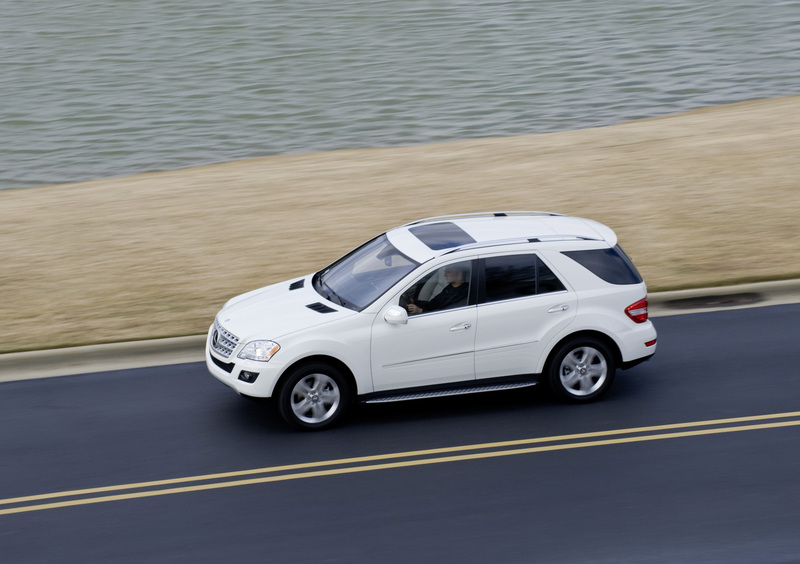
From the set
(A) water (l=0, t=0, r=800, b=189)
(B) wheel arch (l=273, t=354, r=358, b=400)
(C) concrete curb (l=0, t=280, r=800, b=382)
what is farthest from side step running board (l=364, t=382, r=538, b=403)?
(A) water (l=0, t=0, r=800, b=189)

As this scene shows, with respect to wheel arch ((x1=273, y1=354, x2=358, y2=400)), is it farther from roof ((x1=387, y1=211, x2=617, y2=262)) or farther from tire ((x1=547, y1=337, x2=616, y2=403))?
tire ((x1=547, y1=337, x2=616, y2=403))

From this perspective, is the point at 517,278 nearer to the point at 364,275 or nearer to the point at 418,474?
the point at 364,275

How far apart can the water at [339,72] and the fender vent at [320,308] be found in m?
14.1

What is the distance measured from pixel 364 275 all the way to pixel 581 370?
2.29 metres

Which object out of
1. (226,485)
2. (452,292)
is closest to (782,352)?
(452,292)

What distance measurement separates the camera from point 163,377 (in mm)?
10539

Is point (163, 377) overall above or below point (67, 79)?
below

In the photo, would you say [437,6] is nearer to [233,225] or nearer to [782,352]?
[233,225]

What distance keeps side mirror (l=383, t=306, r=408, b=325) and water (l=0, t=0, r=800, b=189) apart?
48.5 feet

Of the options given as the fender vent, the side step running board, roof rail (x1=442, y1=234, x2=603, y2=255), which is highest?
roof rail (x1=442, y1=234, x2=603, y2=255)

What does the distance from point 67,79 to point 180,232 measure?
18416 mm

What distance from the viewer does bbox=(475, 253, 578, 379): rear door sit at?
9.05 metres

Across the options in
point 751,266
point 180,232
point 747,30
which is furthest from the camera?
point 747,30

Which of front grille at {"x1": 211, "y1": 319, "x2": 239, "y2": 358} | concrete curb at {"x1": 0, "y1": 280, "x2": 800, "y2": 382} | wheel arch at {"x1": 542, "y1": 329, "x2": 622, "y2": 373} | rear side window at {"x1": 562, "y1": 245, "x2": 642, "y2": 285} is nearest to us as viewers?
front grille at {"x1": 211, "y1": 319, "x2": 239, "y2": 358}
